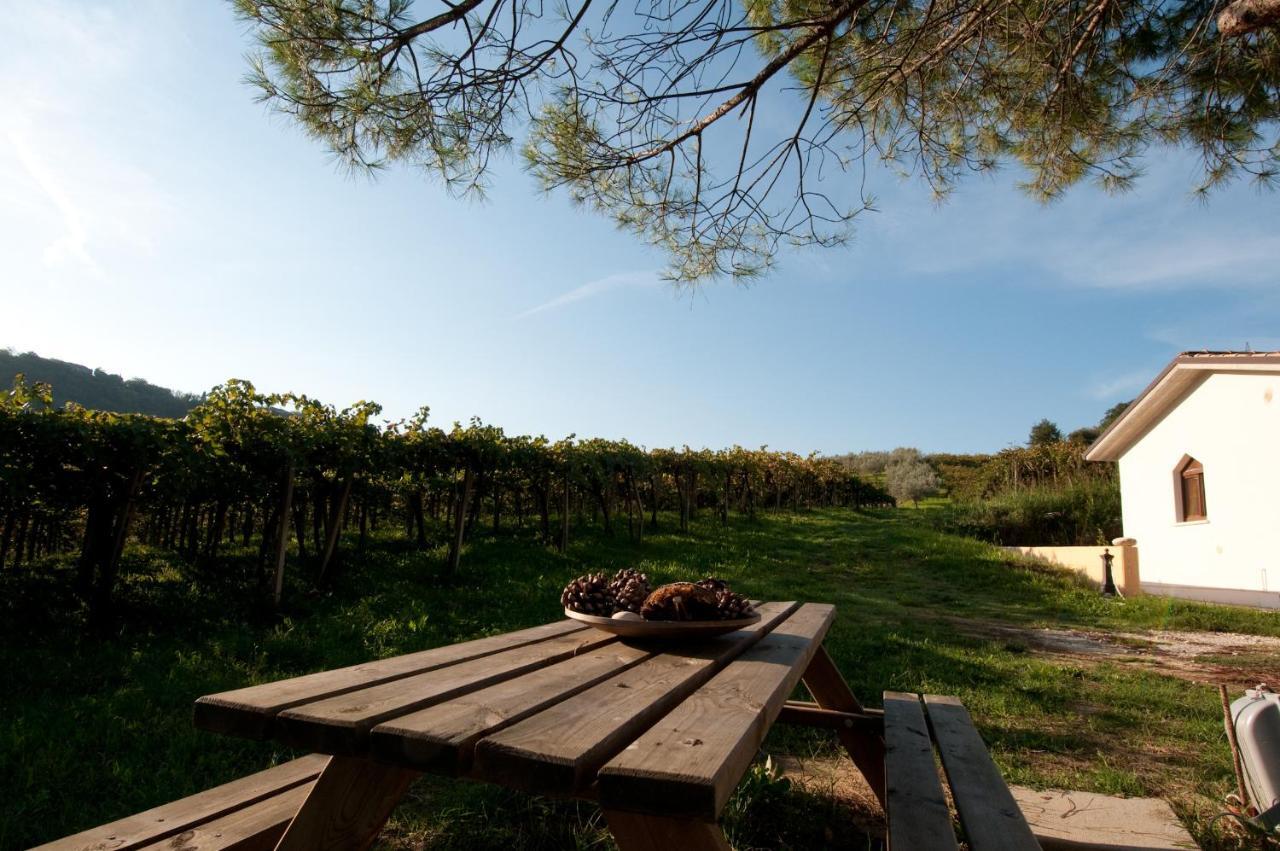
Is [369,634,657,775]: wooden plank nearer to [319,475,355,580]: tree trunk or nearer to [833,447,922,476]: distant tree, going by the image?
[319,475,355,580]: tree trunk

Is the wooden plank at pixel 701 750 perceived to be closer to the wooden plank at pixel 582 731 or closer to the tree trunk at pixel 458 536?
the wooden plank at pixel 582 731

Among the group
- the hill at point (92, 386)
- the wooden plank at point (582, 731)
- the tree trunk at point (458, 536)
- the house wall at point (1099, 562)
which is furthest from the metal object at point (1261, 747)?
the hill at point (92, 386)

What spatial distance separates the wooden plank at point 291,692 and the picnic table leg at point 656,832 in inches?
24.9

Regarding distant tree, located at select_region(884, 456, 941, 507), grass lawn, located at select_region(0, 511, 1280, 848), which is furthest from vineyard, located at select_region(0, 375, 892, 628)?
distant tree, located at select_region(884, 456, 941, 507)

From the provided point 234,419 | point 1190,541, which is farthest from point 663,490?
point 234,419

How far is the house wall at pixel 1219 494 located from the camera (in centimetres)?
990

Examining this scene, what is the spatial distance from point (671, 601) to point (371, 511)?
38.7 feet

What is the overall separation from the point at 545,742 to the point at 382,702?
0.41 m

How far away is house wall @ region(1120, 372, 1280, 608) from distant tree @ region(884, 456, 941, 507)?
2398cm

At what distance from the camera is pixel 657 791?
0.98 m

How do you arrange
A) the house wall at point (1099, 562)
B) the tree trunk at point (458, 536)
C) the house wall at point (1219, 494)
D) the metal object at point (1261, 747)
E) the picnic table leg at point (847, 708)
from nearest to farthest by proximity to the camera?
the metal object at point (1261, 747), the picnic table leg at point (847, 708), the tree trunk at point (458, 536), the house wall at point (1219, 494), the house wall at point (1099, 562)

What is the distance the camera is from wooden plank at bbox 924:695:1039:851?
5.82ft

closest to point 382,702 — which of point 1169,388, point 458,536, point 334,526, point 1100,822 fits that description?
point 1100,822

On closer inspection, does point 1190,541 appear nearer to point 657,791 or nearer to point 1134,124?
point 1134,124
